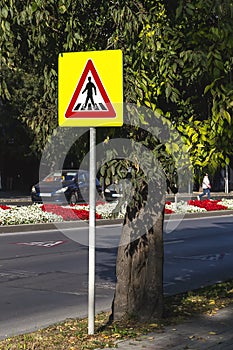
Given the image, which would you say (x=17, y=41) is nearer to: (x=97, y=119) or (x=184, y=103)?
(x=97, y=119)

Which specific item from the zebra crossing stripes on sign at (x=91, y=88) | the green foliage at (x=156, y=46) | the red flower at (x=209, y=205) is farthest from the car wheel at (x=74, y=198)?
the zebra crossing stripes on sign at (x=91, y=88)

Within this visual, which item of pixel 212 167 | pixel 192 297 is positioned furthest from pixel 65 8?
pixel 192 297

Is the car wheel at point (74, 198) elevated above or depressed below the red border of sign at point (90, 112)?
below

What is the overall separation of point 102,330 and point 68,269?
599 centimetres

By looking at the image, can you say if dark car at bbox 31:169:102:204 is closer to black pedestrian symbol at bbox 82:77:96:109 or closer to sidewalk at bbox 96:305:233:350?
sidewalk at bbox 96:305:233:350

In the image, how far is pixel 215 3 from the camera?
20.9ft

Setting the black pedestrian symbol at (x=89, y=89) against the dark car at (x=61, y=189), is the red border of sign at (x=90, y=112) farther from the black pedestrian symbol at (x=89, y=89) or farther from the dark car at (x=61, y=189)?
the dark car at (x=61, y=189)

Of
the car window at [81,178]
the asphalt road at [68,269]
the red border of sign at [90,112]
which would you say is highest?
the red border of sign at [90,112]

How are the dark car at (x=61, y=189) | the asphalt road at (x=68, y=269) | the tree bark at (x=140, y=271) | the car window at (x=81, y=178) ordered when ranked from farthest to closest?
the dark car at (x=61, y=189)
the car window at (x=81, y=178)
the asphalt road at (x=68, y=269)
the tree bark at (x=140, y=271)

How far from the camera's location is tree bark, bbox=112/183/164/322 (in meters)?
7.42

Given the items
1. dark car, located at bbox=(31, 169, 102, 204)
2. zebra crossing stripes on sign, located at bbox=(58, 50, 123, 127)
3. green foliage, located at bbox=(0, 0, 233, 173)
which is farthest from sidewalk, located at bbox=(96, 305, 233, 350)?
dark car, located at bbox=(31, 169, 102, 204)

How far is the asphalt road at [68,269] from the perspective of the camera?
29.9 ft

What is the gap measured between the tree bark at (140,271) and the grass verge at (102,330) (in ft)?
0.51

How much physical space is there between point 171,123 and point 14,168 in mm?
50499
